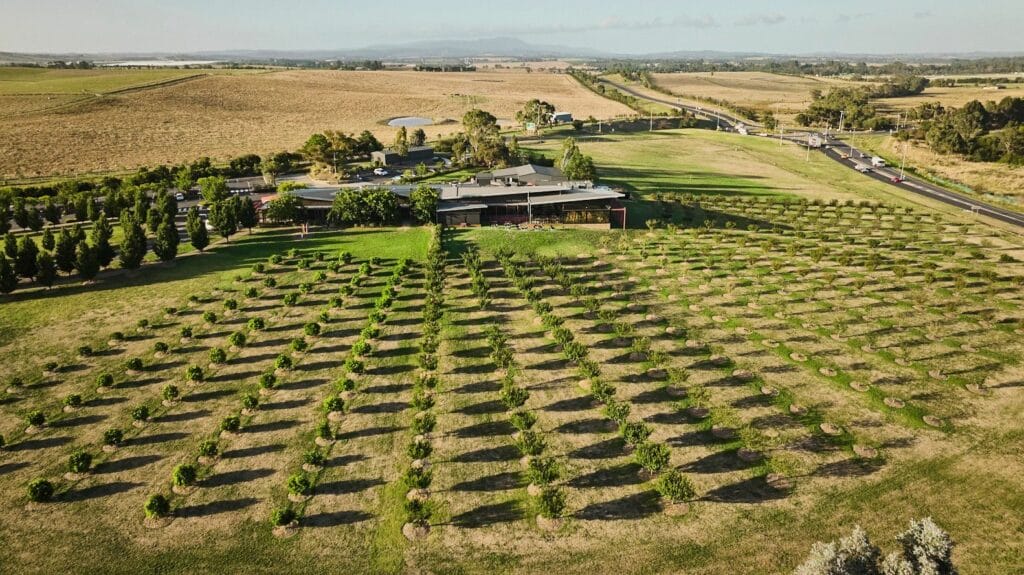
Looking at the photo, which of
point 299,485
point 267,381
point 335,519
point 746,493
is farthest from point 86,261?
point 746,493

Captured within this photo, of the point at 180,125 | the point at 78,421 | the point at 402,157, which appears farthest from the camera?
the point at 180,125

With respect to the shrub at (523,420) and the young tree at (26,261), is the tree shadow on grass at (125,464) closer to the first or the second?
the shrub at (523,420)

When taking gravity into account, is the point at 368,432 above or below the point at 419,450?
below

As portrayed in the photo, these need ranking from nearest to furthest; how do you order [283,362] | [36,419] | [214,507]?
[214,507], [36,419], [283,362]

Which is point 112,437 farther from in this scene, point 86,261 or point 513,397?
point 86,261

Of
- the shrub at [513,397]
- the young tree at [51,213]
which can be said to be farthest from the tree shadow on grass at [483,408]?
the young tree at [51,213]

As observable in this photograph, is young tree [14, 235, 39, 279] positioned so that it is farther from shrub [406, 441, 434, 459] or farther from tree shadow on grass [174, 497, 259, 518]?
A: shrub [406, 441, 434, 459]

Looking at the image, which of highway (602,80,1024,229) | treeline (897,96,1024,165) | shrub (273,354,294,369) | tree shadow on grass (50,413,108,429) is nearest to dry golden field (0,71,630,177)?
highway (602,80,1024,229)
